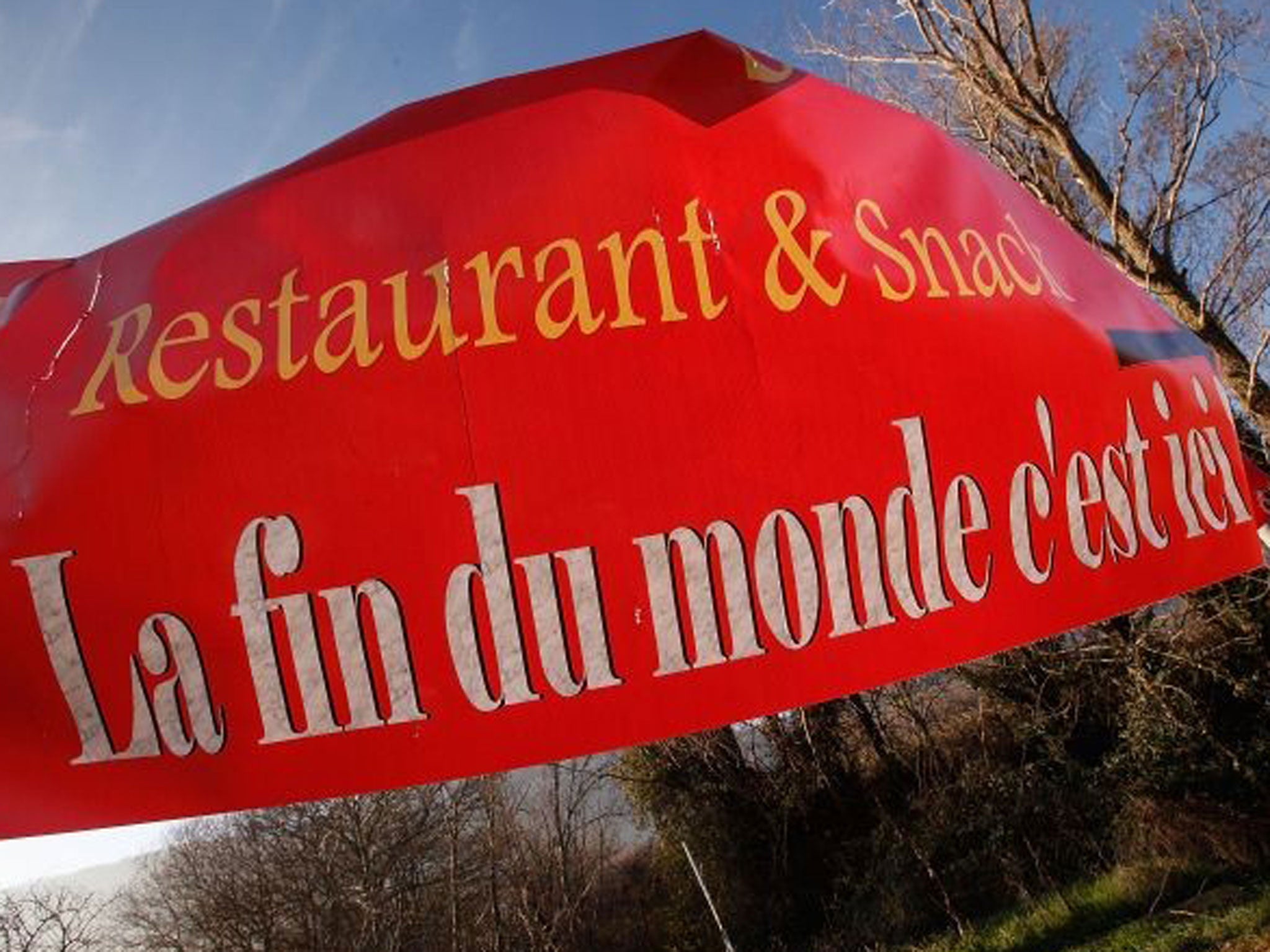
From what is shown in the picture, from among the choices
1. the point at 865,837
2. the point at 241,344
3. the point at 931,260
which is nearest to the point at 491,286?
the point at 241,344

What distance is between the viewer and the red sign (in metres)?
1.09

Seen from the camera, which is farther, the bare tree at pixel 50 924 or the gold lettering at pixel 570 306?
the bare tree at pixel 50 924

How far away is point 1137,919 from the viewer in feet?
42.3

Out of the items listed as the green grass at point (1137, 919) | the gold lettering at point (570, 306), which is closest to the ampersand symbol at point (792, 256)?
the gold lettering at point (570, 306)

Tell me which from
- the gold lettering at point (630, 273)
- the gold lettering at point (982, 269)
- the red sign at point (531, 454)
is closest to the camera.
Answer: the red sign at point (531, 454)

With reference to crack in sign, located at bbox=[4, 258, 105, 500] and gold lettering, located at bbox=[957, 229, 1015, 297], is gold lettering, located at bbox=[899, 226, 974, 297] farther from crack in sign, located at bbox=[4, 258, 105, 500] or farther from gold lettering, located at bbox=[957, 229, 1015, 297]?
crack in sign, located at bbox=[4, 258, 105, 500]

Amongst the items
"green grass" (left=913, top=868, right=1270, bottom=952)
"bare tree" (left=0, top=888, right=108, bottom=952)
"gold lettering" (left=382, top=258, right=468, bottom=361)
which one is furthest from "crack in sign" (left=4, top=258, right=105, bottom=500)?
"bare tree" (left=0, top=888, right=108, bottom=952)

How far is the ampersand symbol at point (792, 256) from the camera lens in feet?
4.03

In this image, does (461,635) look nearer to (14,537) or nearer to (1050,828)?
(14,537)

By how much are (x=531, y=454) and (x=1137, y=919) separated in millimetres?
15077

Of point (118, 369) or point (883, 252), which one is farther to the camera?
point (883, 252)

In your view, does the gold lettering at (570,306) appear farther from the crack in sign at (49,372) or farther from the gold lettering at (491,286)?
the crack in sign at (49,372)

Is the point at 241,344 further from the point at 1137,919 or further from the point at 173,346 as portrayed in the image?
the point at 1137,919

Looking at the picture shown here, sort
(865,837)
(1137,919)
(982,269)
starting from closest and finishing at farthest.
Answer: (982,269), (1137,919), (865,837)
